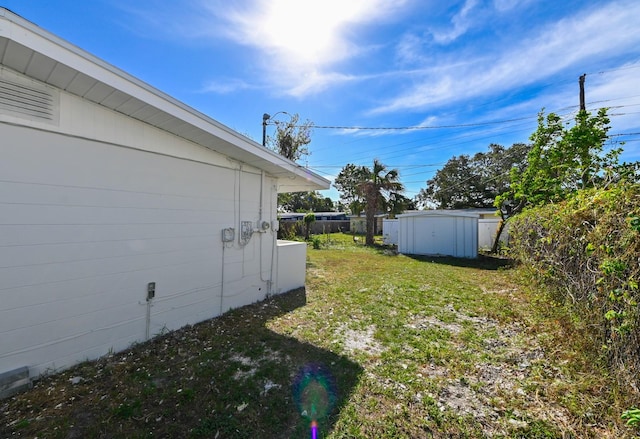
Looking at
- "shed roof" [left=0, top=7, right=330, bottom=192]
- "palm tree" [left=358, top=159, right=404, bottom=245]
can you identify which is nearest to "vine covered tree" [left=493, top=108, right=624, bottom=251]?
"palm tree" [left=358, top=159, right=404, bottom=245]

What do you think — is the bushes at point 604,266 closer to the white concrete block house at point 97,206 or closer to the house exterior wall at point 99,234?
the white concrete block house at point 97,206

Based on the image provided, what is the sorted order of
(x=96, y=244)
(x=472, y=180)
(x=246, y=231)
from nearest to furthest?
(x=96, y=244)
(x=246, y=231)
(x=472, y=180)

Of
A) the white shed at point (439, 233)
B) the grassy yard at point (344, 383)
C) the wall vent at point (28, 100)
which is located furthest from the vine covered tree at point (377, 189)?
the wall vent at point (28, 100)

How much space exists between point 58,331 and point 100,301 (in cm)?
41

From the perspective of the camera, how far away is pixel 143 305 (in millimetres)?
3400

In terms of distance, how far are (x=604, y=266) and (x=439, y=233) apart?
10.1 metres

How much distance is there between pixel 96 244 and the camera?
295 cm

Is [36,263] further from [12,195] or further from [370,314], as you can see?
[370,314]

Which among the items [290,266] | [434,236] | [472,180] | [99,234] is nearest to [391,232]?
[434,236]

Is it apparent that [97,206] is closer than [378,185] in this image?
Yes

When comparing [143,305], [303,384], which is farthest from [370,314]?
[143,305]

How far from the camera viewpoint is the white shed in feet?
36.0

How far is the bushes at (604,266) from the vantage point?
181 centimetres

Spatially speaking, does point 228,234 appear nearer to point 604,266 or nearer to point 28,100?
point 28,100
